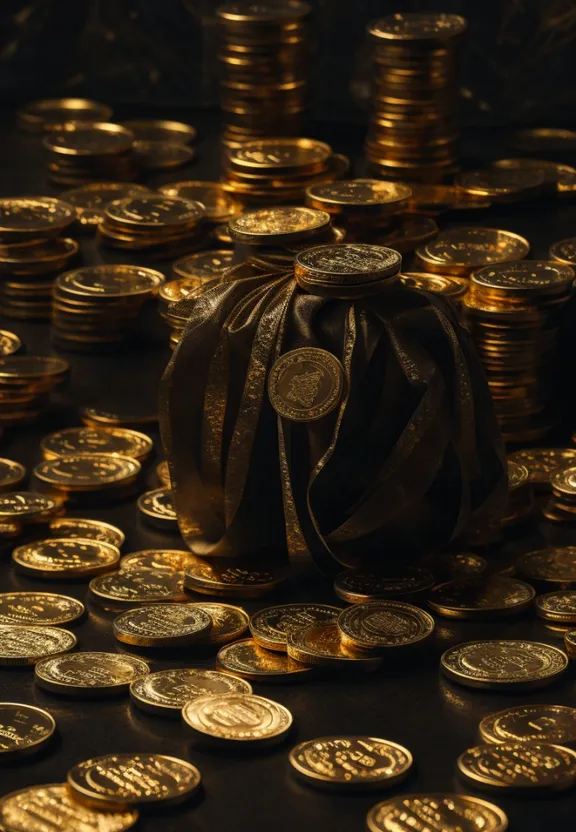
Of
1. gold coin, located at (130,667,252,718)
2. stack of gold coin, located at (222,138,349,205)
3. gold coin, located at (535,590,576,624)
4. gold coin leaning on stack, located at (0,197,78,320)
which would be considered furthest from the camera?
stack of gold coin, located at (222,138,349,205)

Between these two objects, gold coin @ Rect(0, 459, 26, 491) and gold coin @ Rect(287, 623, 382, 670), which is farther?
gold coin @ Rect(0, 459, 26, 491)

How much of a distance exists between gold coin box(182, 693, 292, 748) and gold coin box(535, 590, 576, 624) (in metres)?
0.63

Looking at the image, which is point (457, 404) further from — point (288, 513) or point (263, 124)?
point (263, 124)

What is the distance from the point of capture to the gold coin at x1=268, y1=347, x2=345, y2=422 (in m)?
3.87

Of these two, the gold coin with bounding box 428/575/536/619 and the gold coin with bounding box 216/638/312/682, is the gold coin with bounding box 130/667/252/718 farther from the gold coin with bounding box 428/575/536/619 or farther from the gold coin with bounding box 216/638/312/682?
the gold coin with bounding box 428/575/536/619

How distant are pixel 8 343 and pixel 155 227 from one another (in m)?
0.51

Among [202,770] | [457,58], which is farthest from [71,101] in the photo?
[202,770]

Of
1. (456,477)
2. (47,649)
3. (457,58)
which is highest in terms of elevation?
(457,58)

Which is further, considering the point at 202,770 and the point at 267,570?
the point at 267,570

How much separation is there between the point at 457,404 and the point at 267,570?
0.50 meters

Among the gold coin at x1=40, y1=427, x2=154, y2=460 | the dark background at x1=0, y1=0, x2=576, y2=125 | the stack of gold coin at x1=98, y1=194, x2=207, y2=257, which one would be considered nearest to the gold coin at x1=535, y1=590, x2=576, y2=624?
the gold coin at x1=40, y1=427, x2=154, y2=460

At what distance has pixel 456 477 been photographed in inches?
156

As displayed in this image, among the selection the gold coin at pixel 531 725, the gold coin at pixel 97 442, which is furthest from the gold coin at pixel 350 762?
the gold coin at pixel 97 442

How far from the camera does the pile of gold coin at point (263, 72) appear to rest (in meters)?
5.79
